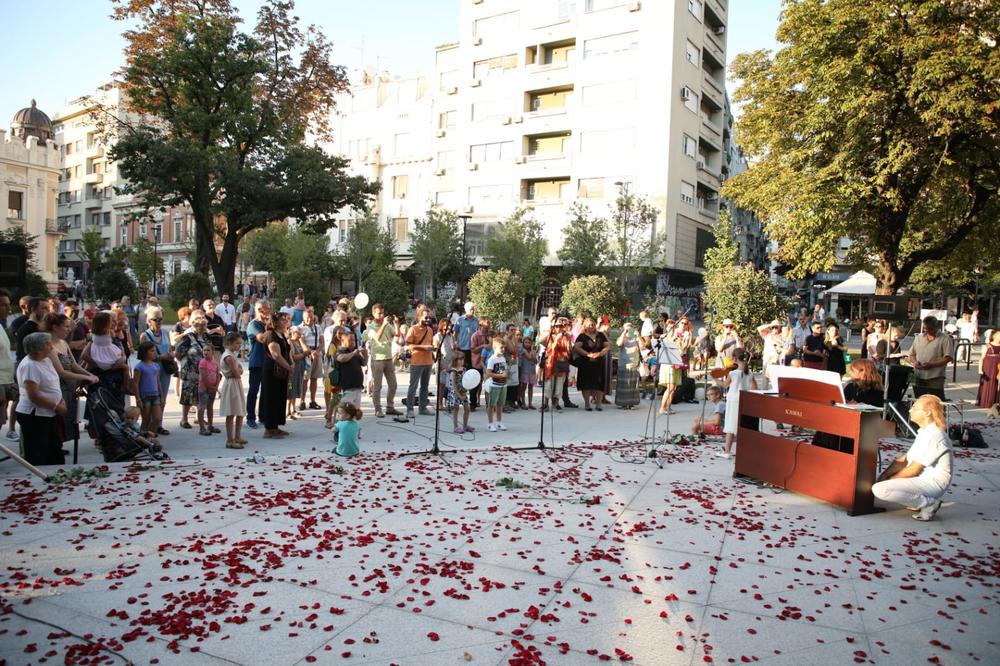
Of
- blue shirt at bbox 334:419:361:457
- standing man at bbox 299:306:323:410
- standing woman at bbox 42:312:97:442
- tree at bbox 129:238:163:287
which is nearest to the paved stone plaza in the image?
blue shirt at bbox 334:419:361:457

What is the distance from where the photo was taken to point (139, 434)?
27.0 feet

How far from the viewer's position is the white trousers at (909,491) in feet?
21.8

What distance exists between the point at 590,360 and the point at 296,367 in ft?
18.3

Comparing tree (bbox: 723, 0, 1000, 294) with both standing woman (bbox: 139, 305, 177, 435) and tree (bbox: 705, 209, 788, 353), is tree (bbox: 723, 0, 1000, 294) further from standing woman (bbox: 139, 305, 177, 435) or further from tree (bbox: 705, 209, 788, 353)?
standing woman (bbox: 139, 305, 177, 435)

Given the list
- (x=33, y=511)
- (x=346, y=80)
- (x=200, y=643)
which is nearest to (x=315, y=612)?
(x=200, y=643)

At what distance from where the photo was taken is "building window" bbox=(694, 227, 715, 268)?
45344 millimetres

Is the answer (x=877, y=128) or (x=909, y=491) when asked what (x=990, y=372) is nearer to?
(x=877, y=128)

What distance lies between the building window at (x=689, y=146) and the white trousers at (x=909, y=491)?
38.1 metres

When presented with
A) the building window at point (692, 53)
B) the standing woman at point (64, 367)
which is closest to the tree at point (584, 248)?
the building window at point (692, 53)

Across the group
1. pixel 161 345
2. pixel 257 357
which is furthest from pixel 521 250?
pixel 161 345

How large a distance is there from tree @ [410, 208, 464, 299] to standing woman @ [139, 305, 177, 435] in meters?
33.3

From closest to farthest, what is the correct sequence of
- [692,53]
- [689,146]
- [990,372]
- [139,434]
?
1. [139,434]
2. [990,372]
3. [692,53]
4. [689,146]

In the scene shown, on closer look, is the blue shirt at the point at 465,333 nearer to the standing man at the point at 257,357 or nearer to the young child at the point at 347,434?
the standing man at the point at 257,357

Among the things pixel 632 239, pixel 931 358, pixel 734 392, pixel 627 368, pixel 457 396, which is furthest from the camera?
pixel 632 239
